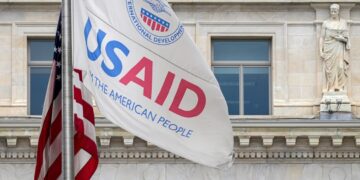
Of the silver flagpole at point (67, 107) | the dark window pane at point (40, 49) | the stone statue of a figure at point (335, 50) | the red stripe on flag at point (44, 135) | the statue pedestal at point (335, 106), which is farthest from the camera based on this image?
the dark window pane at point (40, 49)

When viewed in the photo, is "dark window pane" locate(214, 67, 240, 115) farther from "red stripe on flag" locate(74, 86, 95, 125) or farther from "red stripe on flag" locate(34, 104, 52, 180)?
"red stripe on flag" locate(74, 86, 95, 125)

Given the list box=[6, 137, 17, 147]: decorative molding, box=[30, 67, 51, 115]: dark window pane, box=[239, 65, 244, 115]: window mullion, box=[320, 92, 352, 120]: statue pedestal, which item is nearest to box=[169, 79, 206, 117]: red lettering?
box=[320, 92, 352, 120]: statue pedestal

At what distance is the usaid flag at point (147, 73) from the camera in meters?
20.9

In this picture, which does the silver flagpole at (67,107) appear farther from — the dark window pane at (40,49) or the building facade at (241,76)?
the dark window pane at (40,49)

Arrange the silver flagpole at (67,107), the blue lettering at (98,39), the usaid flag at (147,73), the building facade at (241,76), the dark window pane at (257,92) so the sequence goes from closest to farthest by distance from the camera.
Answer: the silver flagpole at (67,107)
the usaid flag at (147,73)
the blue lettering at (98,39)
the building facade at (241,76)
the dark window pane at (257,92)

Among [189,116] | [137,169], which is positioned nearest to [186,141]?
[189,116]

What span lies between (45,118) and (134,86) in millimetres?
1335

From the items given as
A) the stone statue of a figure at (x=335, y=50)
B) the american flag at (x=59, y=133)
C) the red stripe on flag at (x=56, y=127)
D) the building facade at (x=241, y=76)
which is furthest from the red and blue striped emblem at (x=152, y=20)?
the stone statue of a figure at (x=335, y=50)

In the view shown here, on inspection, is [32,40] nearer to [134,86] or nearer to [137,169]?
[137,169]

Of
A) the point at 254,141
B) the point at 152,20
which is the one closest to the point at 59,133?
the point at 152,20

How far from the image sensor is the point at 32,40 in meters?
39.5

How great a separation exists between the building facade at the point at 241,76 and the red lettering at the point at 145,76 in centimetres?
1741

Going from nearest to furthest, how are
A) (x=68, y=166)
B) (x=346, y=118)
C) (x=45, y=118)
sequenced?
(x=68, y=166)
(x=45, y=118)
(x=346, y=118)

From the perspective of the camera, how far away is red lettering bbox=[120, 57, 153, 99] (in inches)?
827
